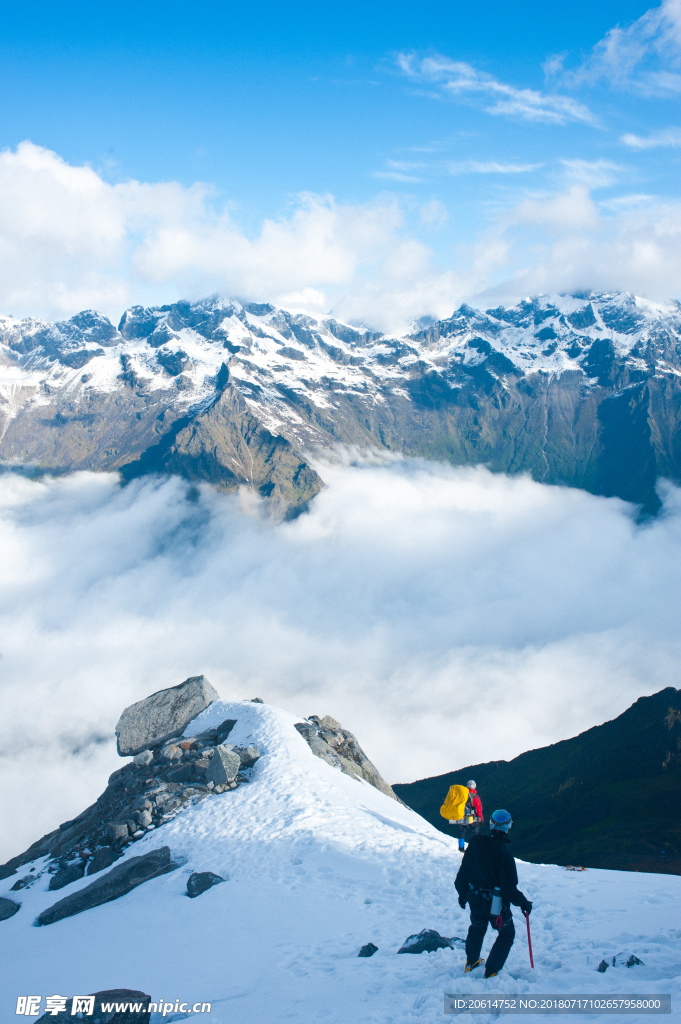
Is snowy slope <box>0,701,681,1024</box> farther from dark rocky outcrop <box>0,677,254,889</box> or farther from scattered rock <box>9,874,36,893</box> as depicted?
dark rocky outcrop <box>0,677,254,889</box>

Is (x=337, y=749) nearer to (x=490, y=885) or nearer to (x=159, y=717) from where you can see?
(x=159, y=717)

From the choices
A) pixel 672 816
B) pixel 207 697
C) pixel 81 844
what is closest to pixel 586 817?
pixel 672 816

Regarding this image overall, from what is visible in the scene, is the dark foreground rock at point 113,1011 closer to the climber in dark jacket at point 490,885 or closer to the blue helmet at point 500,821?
the climber in dark jacket at point 490,885

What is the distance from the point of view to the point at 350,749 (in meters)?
47.1

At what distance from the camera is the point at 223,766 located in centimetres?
3328

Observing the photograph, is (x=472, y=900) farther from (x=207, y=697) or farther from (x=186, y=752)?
(x=207, y=697)

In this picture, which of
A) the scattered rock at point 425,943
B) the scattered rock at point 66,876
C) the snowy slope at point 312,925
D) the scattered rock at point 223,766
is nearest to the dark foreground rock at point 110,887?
the snowy slope at point 312,925

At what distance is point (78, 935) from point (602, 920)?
62.9ft

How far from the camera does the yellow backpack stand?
1648 cm

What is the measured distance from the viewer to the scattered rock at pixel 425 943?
14.6 metres

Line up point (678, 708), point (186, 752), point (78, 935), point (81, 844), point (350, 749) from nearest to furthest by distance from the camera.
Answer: point (78, 935) → point (81, 844) → point (186, 752) → point (350, 749) → point (678, 708)

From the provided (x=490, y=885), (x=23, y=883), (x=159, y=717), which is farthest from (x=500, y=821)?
(x=159, y=717)

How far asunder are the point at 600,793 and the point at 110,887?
110 meters

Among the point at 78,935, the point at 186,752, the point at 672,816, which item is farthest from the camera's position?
the point at 672,816
